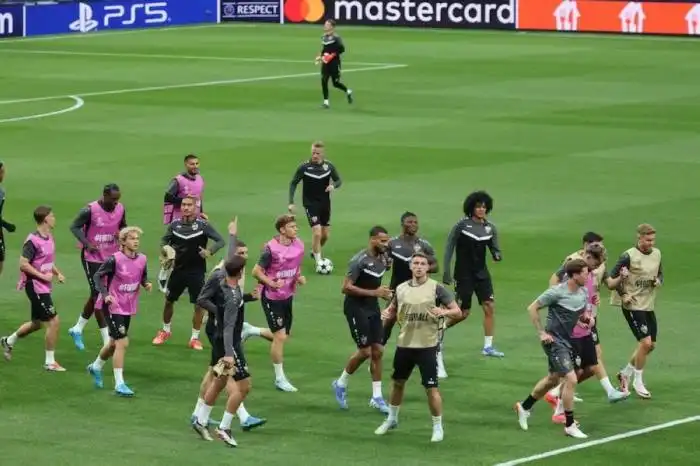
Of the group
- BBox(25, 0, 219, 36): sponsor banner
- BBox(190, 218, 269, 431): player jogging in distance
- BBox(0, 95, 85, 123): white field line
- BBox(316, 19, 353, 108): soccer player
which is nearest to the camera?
BBox(190, 218, 269, 431): player jogging in distance

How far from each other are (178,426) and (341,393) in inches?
85.1

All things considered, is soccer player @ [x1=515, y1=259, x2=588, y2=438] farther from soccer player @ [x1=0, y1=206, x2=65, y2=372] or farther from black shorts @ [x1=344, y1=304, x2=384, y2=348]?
soccer player @ [x1=0, y1=206, x2=65, y2=372]

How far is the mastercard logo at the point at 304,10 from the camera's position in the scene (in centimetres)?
7875

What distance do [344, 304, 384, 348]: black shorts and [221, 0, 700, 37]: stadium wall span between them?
172 feet

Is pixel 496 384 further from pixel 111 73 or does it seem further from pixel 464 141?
pixel 111 73

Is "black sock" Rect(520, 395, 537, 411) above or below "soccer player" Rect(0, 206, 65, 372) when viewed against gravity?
below

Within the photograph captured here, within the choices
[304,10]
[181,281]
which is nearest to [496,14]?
[304,10]

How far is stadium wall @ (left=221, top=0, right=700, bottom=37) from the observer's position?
72.6 m

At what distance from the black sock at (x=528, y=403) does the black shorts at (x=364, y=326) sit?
2.05 m

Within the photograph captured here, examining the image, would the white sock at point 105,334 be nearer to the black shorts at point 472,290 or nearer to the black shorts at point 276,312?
the black shorts at point 276,312

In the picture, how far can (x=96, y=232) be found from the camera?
82.3ft

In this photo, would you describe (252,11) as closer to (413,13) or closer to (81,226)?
(413,13)

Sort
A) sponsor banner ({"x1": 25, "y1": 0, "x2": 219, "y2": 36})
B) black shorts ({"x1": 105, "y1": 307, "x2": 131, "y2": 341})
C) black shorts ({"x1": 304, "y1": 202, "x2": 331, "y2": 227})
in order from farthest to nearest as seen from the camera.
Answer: sponsor banner ({"x1": 25, "y1": 0, "x2": 219, "y2": 36}) → black shorts ({"x1": 304, "y1": 202, "x2": 331, "y2": 227}) → black shorts ({"x1": 105, "y1": 307, "x2": 131, "y2": 341})

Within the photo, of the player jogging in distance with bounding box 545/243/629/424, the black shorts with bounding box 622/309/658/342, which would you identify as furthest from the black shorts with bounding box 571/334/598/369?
the black shorts with bounding box 622/309/658/342
